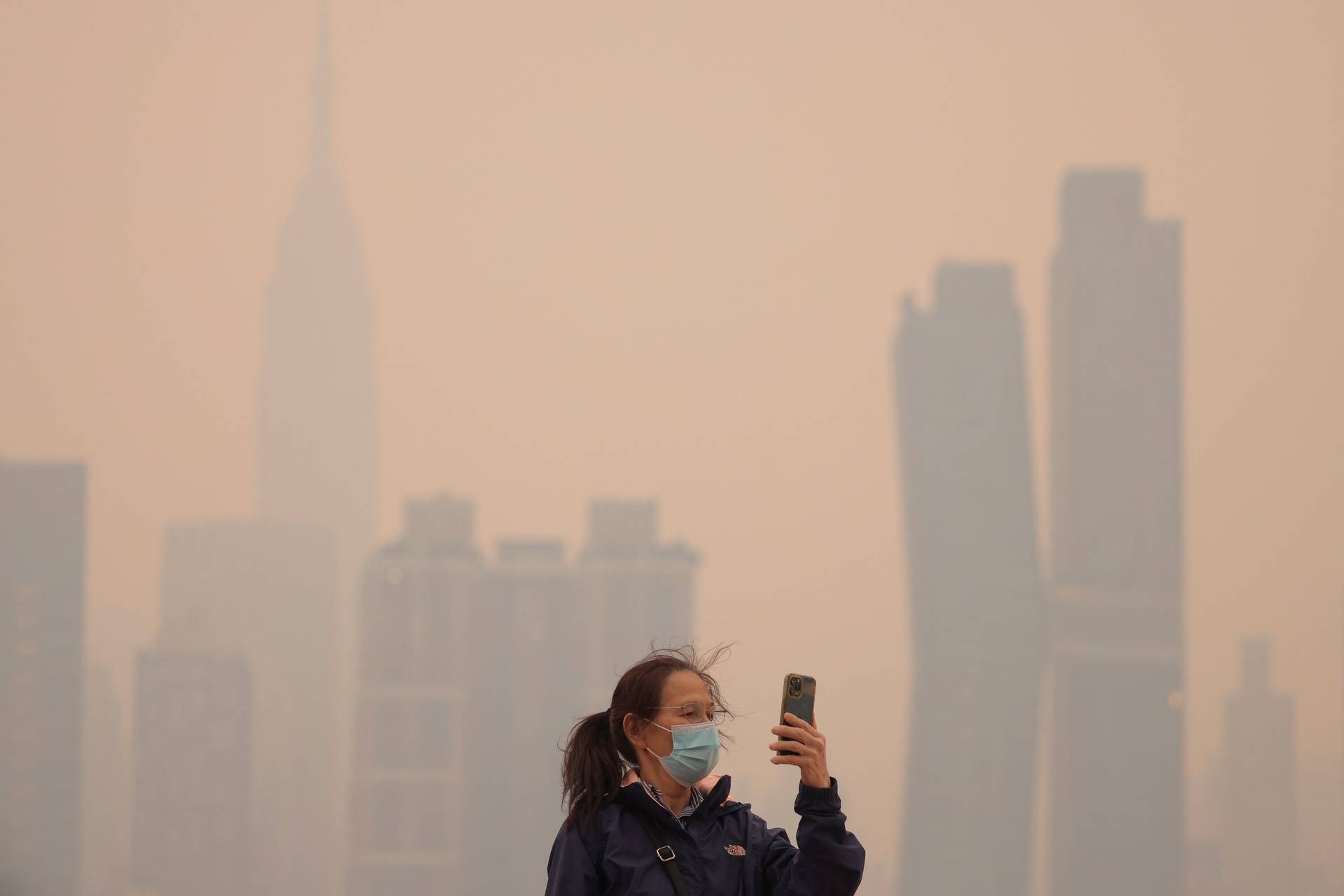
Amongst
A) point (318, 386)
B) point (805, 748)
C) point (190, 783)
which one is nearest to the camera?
point (805, 748)

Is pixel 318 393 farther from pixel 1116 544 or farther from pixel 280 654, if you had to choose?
pixel 1116 544

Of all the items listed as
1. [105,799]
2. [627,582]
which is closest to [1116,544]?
[627,582]

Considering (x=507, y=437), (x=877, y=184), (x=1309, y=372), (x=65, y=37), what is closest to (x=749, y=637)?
(x=507, y=437)

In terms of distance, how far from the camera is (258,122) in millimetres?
4105

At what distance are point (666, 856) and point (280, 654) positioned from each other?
2807 mm

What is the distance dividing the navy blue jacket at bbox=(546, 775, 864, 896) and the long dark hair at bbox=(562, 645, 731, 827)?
21 mm

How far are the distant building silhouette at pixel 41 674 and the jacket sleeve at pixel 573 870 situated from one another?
2.99 meters

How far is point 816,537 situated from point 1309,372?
1696 millimetres

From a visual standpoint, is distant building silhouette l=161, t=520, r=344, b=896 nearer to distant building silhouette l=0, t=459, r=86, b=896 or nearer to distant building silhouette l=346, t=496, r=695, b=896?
distant building silhouette l=346, t=496, r=695, b=896

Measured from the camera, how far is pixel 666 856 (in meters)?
1.49

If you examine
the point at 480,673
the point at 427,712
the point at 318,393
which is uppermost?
the point at 318,393

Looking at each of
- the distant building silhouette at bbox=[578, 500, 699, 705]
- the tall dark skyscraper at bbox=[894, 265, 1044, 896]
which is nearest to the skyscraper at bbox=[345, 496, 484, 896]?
the distant building silhouette at bbox=[578, 500, 699, 705]

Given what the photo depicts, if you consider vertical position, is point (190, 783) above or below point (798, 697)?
below

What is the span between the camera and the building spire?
4070mm
